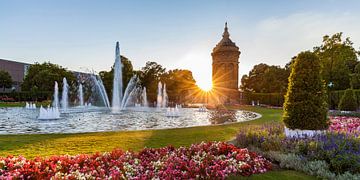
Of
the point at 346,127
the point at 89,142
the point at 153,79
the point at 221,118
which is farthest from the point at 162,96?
the point at 89,142

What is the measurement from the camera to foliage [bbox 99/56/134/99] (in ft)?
141

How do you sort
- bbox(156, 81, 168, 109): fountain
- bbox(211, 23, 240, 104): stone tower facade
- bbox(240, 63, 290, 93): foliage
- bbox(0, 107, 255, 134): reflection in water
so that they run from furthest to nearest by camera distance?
bbox(240, 63, 290, 93): foliage, bbox(211, 23, 240, 104): stone tower facade, bbox(156, 81, 168, 109): fountain, bbox(0, 107, 255, 134): reflection in water

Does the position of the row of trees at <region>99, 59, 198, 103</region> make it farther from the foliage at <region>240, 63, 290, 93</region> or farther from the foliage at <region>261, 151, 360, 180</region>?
the foliage at <region>261, 151, 360, 180</region>

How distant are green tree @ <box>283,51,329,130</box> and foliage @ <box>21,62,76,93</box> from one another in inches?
1845

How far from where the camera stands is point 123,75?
43.5m

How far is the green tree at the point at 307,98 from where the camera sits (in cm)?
751

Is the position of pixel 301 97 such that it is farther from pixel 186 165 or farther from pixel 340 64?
pixel 340 64

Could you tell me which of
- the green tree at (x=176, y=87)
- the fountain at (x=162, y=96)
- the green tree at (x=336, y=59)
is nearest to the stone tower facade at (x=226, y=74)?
the green tree at (x=176, y=87)

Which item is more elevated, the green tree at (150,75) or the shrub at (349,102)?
the green tree at (150,75)

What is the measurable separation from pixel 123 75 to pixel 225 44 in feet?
57.8

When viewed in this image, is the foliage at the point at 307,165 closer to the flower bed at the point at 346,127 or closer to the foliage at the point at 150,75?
the flower bed at the point at 346,127

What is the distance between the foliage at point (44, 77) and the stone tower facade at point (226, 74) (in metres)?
27.4

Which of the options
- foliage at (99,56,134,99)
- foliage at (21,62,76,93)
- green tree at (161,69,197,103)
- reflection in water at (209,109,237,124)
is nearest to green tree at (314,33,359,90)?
reflection in water at (209,109,237,124)

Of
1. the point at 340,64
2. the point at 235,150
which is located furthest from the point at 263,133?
the point at 340,64
